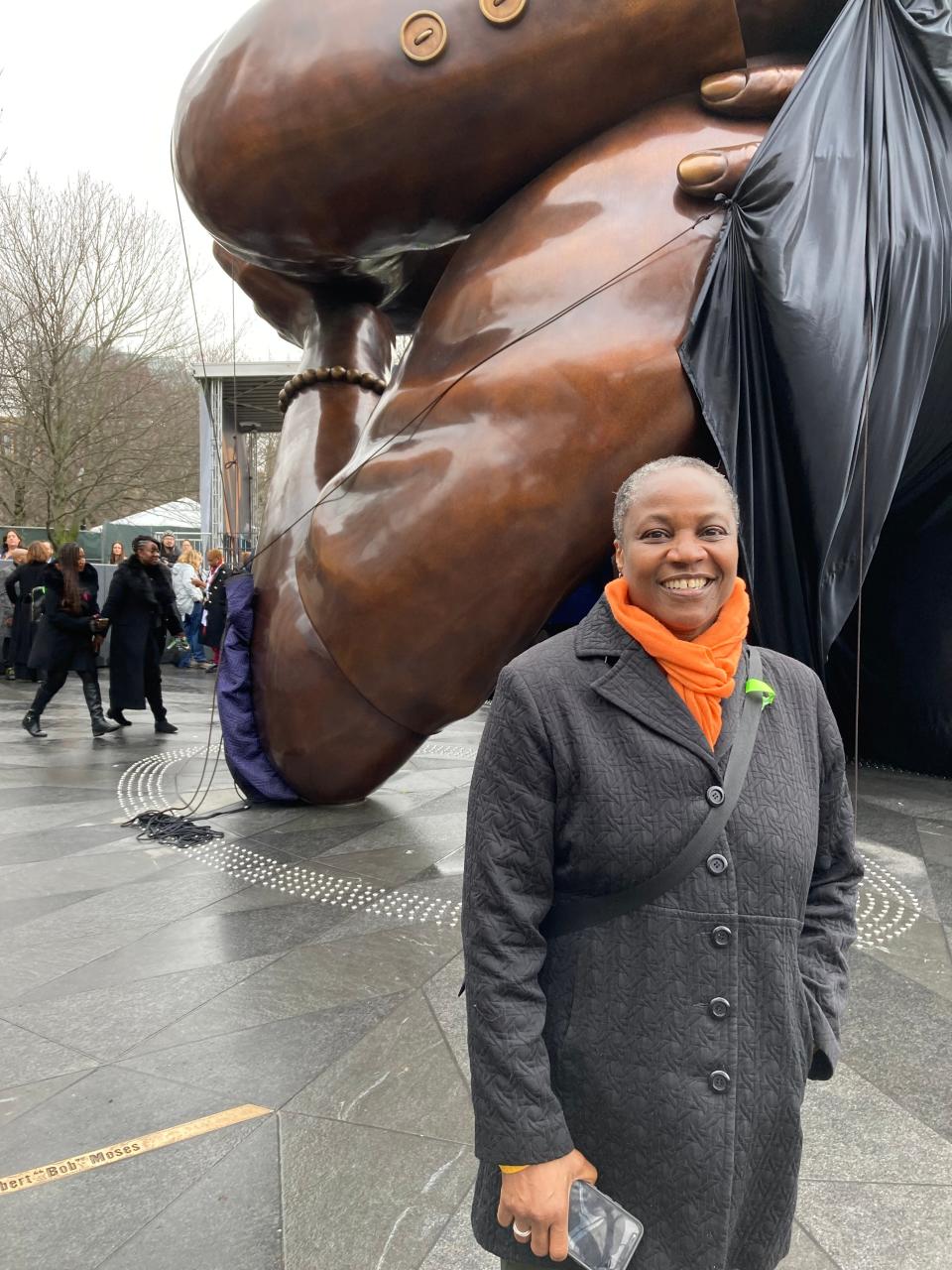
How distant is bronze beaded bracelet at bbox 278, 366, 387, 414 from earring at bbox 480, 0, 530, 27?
2096mm

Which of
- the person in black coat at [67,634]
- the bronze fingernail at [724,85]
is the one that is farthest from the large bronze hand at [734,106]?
the person in black coat at [67,634]

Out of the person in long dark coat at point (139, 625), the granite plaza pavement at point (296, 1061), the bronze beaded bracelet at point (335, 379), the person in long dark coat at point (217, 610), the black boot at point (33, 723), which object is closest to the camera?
the granite plaza pavement at point (296, 1061)

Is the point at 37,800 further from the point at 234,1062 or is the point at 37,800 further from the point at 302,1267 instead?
the point at 302,1267

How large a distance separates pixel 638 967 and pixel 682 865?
0.16 m

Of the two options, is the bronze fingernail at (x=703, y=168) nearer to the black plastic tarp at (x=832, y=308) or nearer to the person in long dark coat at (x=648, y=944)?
the black plastic tarp at (x=832, y=308)

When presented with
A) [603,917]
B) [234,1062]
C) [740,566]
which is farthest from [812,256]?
[234,1062]

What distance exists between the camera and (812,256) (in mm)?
3531

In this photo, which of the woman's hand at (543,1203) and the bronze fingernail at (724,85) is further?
the bronze fingernail at (724,85)

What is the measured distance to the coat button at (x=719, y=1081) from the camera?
51.9 inches

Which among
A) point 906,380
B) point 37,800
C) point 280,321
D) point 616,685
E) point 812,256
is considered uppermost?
point 280,321

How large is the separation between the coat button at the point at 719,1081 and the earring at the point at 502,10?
4.00m

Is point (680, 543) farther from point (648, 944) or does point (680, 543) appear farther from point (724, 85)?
point (724, 85)

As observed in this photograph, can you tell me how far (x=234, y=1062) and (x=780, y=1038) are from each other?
1885 millimetres

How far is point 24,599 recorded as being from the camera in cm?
1070
